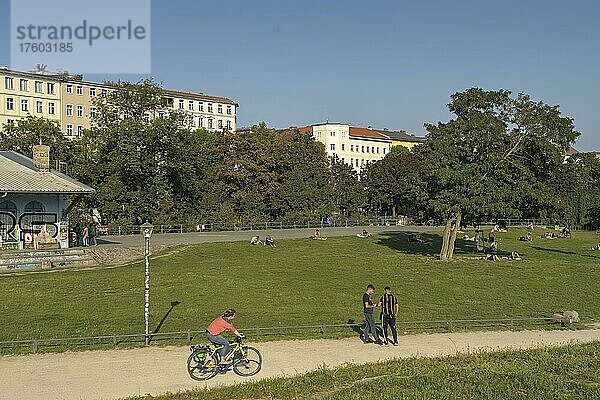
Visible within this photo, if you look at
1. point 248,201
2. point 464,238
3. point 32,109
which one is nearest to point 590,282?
point 464,238

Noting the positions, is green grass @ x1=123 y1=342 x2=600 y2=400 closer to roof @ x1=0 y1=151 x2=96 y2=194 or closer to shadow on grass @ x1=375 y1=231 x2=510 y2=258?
roof @ x1=0 y1=151 x2=96 y2=194

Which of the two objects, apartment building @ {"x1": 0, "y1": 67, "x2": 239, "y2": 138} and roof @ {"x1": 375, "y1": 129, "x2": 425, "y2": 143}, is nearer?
apartment building @ {"x1": 0, "y1": 67, "x2": 239, "y2": 138}

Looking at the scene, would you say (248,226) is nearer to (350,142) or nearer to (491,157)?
(491,157)

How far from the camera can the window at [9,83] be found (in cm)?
10600

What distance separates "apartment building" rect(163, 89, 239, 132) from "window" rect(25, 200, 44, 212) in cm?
8840

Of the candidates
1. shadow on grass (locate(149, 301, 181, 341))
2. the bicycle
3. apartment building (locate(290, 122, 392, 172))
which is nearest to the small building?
shadow on grass (locate(149, 301, 181, 341))

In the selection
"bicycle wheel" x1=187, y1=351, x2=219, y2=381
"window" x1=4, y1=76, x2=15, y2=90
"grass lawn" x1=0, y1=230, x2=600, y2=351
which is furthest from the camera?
"window" x1=4, y1=76, x2=15, y2=90

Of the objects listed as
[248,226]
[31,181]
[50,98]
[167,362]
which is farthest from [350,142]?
[167,362]

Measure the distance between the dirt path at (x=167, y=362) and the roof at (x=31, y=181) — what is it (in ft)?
82.2

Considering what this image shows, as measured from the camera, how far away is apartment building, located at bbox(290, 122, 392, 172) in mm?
153000

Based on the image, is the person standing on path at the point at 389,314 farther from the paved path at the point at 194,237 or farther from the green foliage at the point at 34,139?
the green foliage at the point at 34,139

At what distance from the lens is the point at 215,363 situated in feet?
56.0

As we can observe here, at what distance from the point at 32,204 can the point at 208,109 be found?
9709cm

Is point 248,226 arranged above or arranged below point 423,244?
above
